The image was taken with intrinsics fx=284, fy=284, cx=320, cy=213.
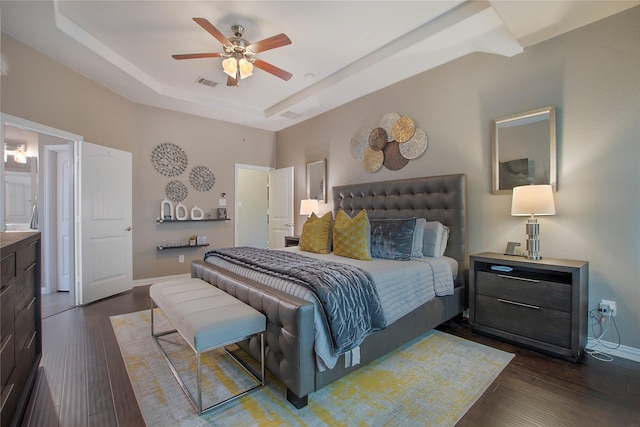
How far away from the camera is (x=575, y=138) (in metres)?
2.50

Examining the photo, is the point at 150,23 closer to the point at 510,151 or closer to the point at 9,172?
the point at 510,151

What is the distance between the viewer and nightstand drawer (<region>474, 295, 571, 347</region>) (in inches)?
87.7

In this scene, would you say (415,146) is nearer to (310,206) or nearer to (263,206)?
(310,206)

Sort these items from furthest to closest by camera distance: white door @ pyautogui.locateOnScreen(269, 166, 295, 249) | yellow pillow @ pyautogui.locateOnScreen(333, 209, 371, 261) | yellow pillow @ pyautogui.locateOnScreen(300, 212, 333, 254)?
white door @ pyautogui.locateOnScreen(269, 166, 295, 249)
yellow pillow @ pyautogui.locateOnScreen(300, 212, 333, 254)
yellow pillow @ pyautogui.locateOnScreen(333, 209, 371, 261)

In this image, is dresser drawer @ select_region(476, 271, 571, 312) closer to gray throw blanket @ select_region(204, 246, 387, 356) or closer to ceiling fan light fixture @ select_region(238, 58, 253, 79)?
gray throw blanket @ select_region(204, 246, 387, 356)

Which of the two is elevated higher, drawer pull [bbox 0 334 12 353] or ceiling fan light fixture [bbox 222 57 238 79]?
ceiling fan light fixture [bbox 222 57 238 79]

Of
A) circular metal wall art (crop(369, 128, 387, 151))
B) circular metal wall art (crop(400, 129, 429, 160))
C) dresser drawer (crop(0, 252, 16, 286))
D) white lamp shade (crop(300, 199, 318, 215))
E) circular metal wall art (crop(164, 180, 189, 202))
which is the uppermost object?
circular metal wall art (crop(369, 128, 387, 151))

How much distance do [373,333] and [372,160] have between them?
2.65 m

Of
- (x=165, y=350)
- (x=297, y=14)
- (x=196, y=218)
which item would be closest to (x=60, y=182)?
(x=196, y=218)

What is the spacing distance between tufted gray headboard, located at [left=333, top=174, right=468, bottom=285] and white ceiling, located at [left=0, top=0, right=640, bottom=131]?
1.37 m

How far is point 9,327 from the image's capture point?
140cm

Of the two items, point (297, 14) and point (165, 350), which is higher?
point (297, 14)

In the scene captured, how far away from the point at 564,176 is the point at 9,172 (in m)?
7.61

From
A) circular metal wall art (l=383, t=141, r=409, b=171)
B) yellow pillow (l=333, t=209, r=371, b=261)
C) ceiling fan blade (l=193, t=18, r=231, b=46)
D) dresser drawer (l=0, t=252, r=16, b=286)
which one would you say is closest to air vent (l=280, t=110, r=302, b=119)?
circular metal wall art (l=383, t=141, r=409, b=171)
